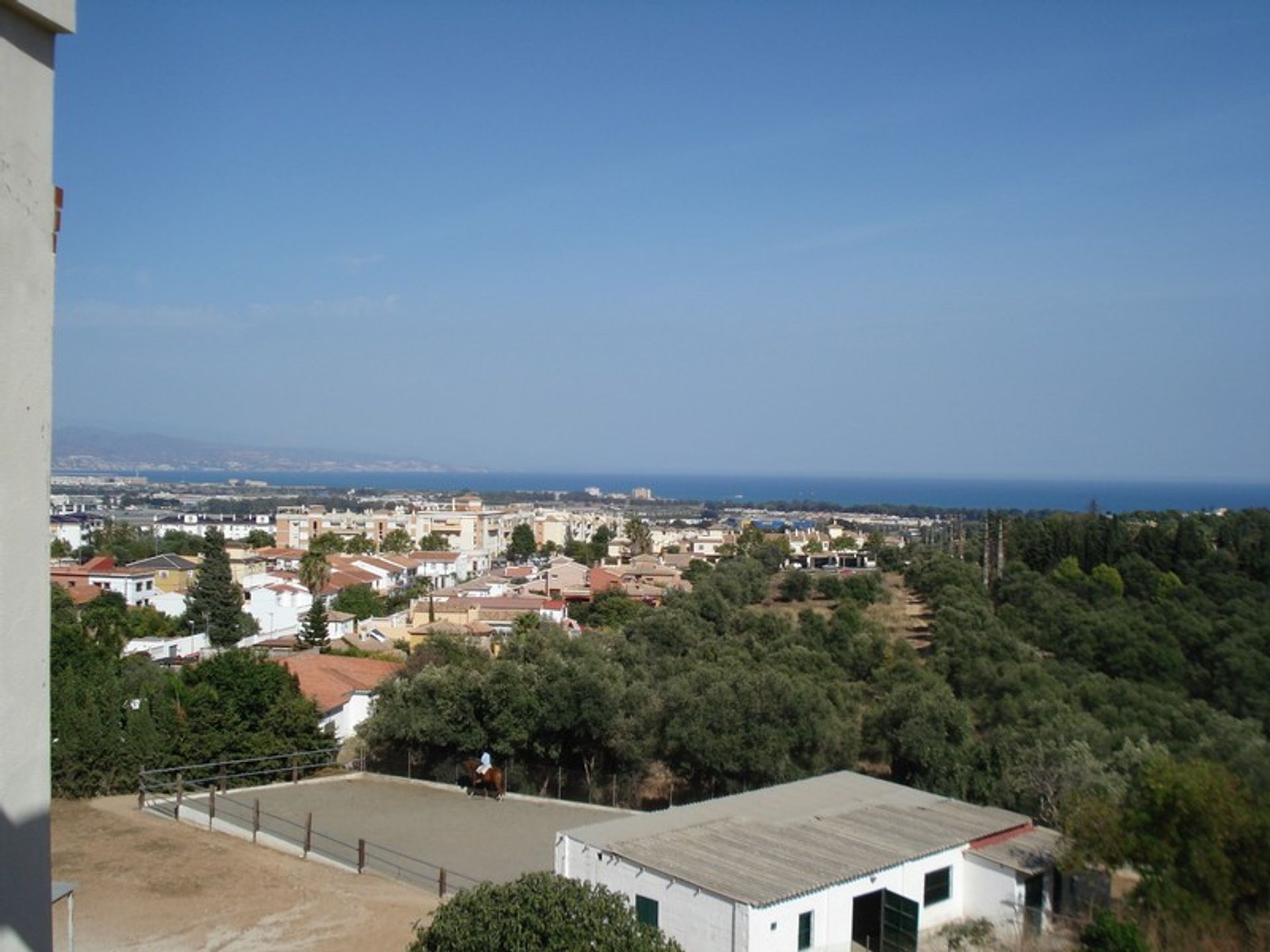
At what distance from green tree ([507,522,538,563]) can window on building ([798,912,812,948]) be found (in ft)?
259

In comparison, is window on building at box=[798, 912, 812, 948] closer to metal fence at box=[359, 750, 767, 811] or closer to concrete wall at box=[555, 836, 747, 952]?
concrete wall at box=[555, 836, 747, 952]

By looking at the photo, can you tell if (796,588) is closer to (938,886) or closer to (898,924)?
(938,886)

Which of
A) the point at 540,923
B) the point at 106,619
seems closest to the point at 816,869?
the point at 540,923

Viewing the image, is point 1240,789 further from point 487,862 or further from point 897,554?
point 897,554

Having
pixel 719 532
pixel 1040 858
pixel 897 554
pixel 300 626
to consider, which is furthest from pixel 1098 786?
pixel 719 532

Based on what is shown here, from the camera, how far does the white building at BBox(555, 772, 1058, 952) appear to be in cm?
948

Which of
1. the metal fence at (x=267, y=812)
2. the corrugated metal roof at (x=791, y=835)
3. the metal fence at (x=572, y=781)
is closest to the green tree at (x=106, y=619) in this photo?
the metal fence at (x=572, y=781)

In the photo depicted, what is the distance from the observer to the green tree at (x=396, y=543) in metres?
79.8

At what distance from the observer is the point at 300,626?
4166 centimetres

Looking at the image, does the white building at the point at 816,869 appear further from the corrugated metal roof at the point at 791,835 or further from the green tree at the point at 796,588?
the green tree at the point at 796,588

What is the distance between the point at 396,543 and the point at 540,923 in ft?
246

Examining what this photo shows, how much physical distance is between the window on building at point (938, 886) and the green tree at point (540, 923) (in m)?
4.44

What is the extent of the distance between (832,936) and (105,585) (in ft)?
149

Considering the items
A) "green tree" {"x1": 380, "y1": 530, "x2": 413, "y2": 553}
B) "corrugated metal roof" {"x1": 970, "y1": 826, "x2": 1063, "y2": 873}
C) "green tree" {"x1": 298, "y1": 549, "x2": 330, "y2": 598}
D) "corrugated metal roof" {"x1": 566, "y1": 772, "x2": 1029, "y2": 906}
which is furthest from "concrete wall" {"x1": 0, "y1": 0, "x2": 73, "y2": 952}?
"green tree" {"x1": 380, "y1": 530, "x2": 413, "y2": 553}
